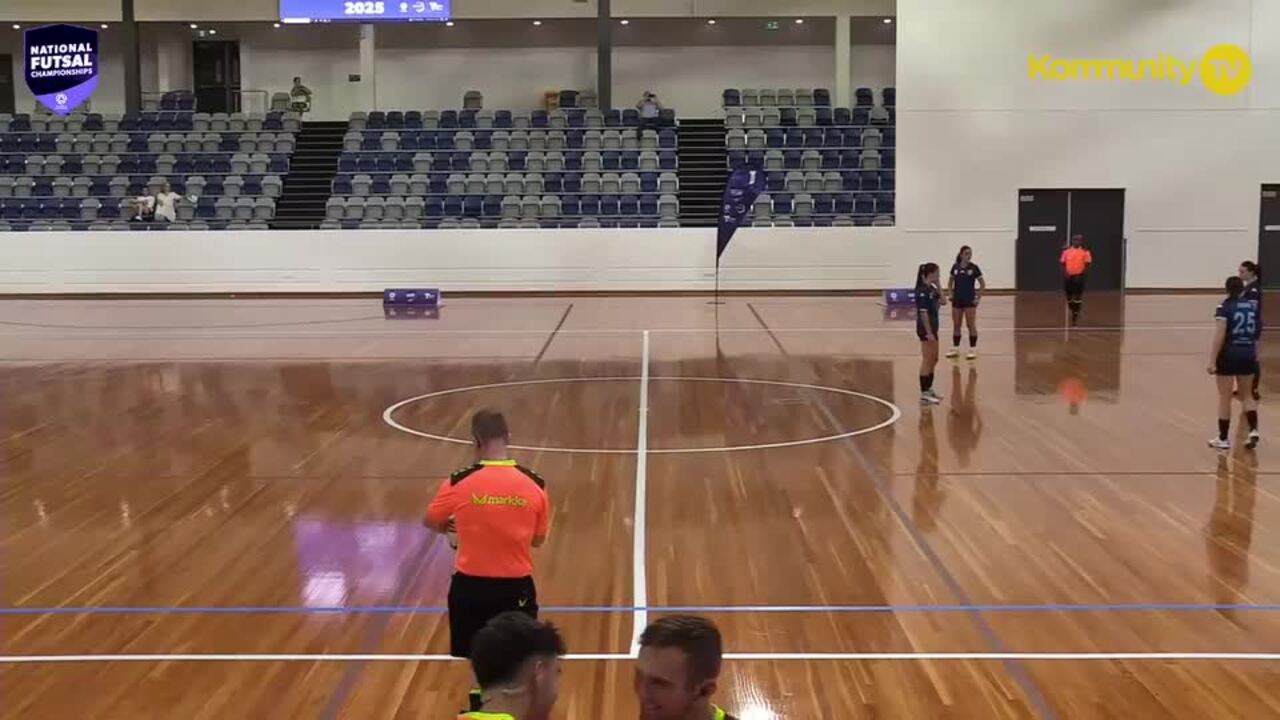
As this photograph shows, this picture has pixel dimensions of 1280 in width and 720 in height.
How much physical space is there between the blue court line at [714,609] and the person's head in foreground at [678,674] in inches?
153

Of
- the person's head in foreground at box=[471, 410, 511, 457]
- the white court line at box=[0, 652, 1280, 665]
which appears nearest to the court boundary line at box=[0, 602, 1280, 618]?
the white court line at box=[0, 652, 1280, 665]

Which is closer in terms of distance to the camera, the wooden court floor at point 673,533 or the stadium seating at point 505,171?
the wooden court floor at point 673,533

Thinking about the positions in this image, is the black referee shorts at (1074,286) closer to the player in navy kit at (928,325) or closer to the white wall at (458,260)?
the white wall at (458,260)

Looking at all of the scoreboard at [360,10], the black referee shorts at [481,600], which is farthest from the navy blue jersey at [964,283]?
the scoreboard at [360,10]

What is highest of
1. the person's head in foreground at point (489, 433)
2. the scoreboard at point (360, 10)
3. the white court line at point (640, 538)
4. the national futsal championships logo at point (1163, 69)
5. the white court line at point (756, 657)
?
the scoreboard at point (360, 10)

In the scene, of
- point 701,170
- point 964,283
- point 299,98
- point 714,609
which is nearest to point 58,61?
point 299,98

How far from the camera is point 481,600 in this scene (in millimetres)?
4473

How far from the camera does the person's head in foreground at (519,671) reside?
2.60m

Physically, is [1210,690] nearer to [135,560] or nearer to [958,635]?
[958,635]

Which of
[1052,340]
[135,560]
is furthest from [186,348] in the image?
[1052,340]

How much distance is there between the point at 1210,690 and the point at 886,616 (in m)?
1.56

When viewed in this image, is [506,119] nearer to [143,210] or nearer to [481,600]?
[143,210]

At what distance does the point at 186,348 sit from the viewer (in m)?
18.0

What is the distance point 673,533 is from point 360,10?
22369 millimetres
